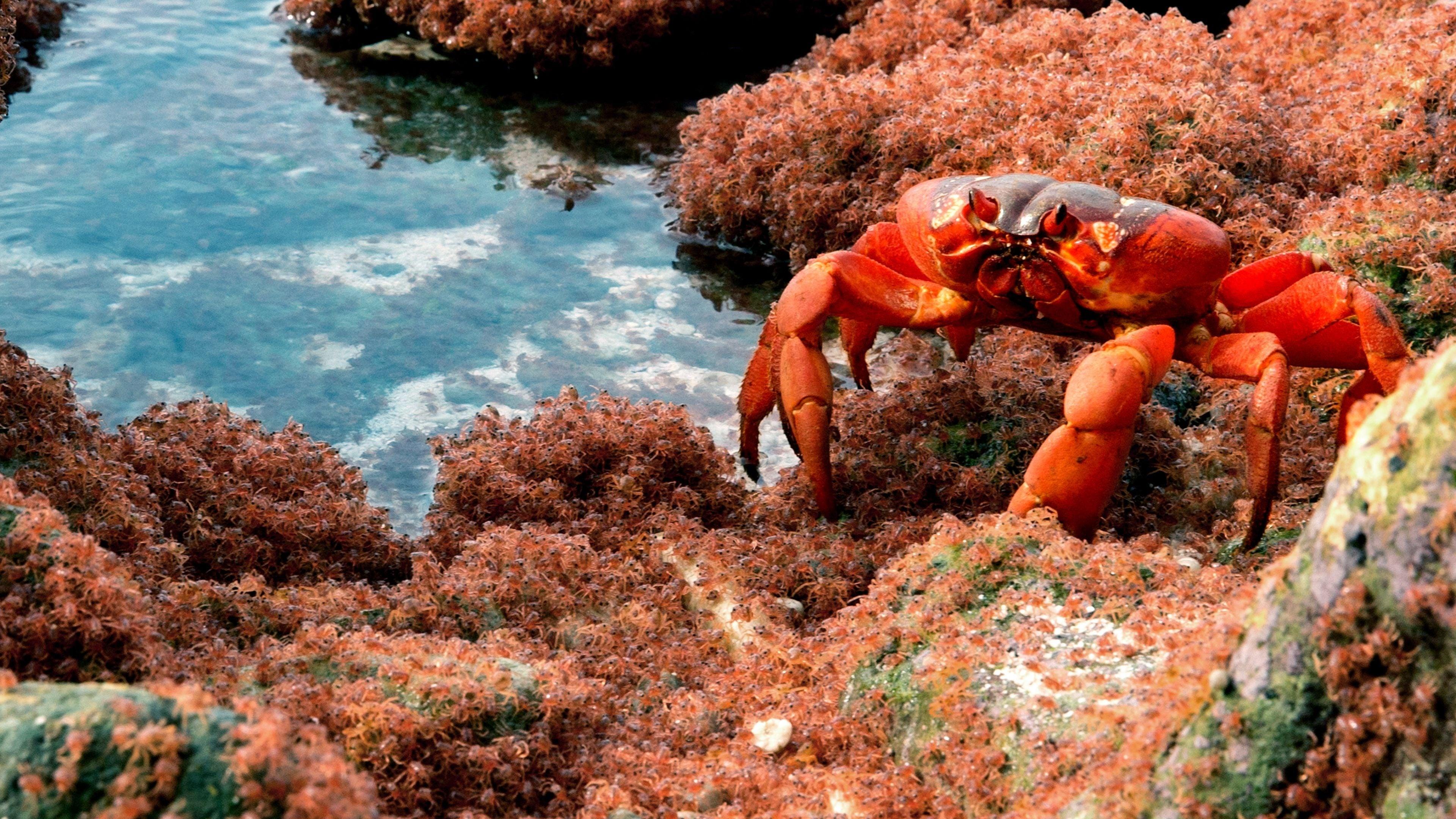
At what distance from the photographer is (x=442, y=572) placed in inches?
157

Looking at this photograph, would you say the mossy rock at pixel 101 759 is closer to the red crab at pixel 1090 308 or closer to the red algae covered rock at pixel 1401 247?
the red crab at pixel 1090 308

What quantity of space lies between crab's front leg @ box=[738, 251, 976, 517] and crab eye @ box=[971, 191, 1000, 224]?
0.37m

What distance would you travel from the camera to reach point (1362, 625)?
1846mm

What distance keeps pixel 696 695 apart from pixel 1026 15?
244 inches

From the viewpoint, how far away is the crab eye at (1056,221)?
417 cm

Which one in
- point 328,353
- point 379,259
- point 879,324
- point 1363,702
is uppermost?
point 1363,702

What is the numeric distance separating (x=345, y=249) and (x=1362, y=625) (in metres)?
6.05

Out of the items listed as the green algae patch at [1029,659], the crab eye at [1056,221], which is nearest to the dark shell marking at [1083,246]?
the crab eye at [1056,221]

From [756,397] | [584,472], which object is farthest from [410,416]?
[756,397]

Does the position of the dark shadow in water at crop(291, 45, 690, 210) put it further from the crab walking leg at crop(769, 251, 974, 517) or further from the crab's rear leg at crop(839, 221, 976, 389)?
the crab walking leg at crop(769, 251, 974, 517)

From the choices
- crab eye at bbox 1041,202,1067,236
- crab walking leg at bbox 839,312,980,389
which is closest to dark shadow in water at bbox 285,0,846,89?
crab walking leg at bbox 839,312,980,389

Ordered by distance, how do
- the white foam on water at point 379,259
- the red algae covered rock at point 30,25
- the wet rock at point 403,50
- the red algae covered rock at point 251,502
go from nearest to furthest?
1. the red algae covered rock at point 251,502
2. the white foam on water at point 379,259
3. the red algae covered rock at point 30,25
4. the wet rock at point 403,50

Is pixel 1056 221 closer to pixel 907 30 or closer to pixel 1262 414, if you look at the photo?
pixel 1262 414

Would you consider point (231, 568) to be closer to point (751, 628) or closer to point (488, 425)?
point (488, 425)
